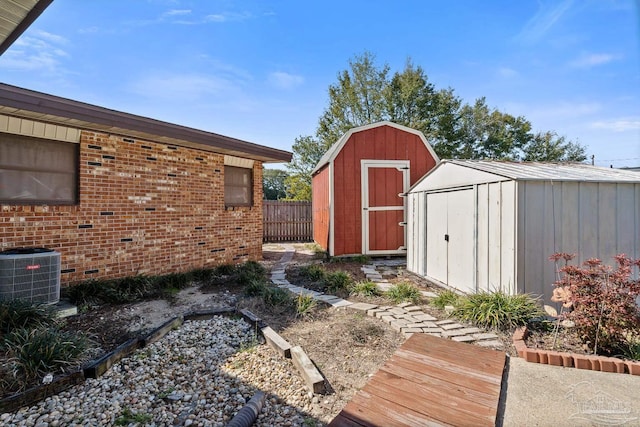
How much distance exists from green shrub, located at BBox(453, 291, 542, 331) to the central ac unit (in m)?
4.88

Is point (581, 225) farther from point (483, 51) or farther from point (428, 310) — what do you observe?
point (483, 51)

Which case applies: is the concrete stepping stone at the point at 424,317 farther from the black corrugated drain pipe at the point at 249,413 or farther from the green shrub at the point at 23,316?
the green shrub at the point at 23,316

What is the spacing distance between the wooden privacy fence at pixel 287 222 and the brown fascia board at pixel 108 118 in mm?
5252

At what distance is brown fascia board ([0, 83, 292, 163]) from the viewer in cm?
357

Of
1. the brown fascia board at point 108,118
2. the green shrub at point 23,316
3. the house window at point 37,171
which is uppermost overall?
the brown fascia board at point 108,118

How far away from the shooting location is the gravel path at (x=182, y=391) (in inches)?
78.6

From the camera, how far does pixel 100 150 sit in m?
4.79

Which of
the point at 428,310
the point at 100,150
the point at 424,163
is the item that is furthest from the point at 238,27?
the point at 428,310


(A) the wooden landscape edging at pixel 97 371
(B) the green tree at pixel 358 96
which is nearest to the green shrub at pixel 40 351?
(A) the wooden landscape edging at pixel 97 371

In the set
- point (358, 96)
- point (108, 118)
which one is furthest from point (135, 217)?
point (358, 96)

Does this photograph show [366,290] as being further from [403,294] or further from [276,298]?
[276,298]

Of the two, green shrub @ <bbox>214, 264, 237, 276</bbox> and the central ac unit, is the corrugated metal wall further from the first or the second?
the central ac unit

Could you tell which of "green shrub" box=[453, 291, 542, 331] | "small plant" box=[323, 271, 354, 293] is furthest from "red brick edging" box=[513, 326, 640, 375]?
"small plant" box=[323, 271, 354, 293]

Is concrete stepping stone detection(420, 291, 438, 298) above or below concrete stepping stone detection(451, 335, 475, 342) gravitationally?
above
